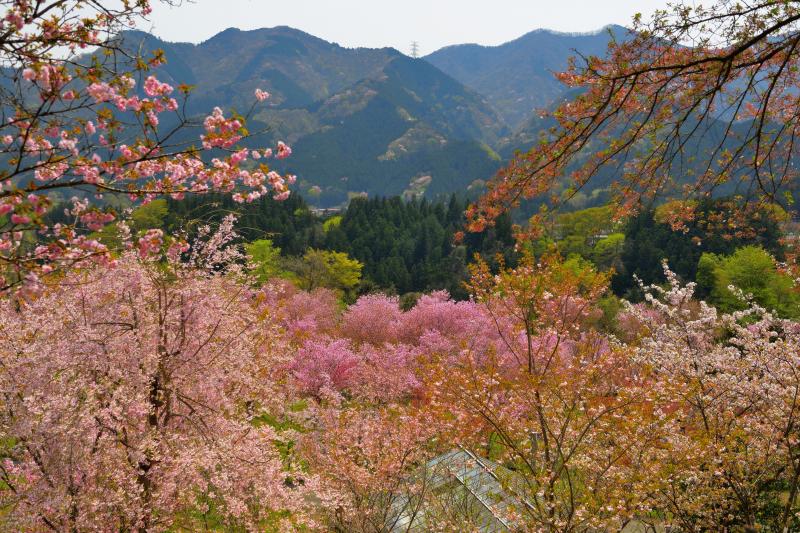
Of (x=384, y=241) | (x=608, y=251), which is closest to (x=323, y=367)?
(x=608, y=251)

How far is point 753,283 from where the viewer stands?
1527 inches

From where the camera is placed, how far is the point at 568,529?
24.7ft

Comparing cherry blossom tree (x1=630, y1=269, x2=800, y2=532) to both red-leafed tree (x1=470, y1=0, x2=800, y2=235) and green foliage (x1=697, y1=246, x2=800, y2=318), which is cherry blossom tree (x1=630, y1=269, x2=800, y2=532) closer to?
red-leafed tree (x1=470, y1=0, x2=800, y2=235)

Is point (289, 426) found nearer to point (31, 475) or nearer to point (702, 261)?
point (31, 475)

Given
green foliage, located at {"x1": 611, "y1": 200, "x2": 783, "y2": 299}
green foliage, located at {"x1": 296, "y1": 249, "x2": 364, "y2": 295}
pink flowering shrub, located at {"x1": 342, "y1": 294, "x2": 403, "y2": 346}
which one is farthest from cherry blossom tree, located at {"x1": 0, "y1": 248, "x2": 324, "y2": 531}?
green foliage, located at {"x1": 611, "y1": 200, "x2": 783, "y2": 299}

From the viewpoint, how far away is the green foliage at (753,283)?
120 feet

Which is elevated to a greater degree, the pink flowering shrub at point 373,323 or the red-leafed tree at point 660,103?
the red-leafed tree at point 660,103

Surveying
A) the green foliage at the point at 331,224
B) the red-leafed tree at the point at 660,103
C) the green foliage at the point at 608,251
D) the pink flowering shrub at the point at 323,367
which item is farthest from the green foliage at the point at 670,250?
the red-leafed tree at the point at 660,103

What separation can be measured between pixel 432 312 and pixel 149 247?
28.4 metres

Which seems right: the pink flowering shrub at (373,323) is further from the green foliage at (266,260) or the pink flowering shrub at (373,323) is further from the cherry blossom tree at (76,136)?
the cherry blossom tree at (76,136)

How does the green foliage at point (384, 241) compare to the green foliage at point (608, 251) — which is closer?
the green foliage at point (384, 241)

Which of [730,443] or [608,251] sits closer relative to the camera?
[730,443]

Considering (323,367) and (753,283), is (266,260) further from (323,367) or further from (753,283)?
(753,283)

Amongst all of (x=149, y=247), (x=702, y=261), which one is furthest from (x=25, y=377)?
(x=702, y=261)
